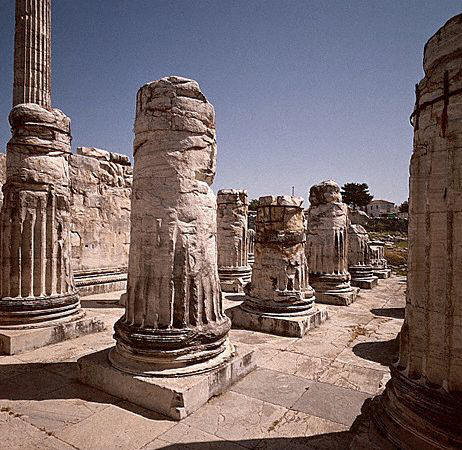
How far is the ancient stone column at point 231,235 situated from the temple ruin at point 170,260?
22.1ft

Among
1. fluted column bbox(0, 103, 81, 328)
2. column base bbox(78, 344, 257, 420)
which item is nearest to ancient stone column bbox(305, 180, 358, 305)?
column base bbox(78, 344, 257, 420)

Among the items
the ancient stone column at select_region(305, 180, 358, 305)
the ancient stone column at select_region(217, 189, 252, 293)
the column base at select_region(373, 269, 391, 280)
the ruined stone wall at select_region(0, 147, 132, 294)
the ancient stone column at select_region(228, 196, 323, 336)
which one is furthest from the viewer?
the column base at select_region(373, 269, 391, 280)

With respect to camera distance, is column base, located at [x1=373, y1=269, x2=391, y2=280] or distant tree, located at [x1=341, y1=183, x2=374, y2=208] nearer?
column base, located at [x1=373, y1=269, x2=391, y2=280]

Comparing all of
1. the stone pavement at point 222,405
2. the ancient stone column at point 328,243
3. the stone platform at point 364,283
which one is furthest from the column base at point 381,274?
the stone pavement at point 222,405

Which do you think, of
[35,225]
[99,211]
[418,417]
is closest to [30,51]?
[99,211]

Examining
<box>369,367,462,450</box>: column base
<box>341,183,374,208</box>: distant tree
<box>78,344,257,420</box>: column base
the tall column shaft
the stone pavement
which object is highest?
<box>341,183,374,208</box>: distant tree

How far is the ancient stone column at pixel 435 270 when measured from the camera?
204 centimetres

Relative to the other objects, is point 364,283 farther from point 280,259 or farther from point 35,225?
point 35,225

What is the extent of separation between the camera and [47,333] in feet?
16.6

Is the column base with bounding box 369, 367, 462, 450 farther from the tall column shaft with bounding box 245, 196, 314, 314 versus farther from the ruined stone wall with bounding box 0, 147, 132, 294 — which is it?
the ruined stone wall with bounding box 0, 147, 132, 294

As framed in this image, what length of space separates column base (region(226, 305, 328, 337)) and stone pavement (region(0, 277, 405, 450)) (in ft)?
1.42

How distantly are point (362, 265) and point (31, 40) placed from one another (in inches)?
602

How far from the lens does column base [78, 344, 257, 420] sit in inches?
124

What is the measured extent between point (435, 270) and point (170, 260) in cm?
251
